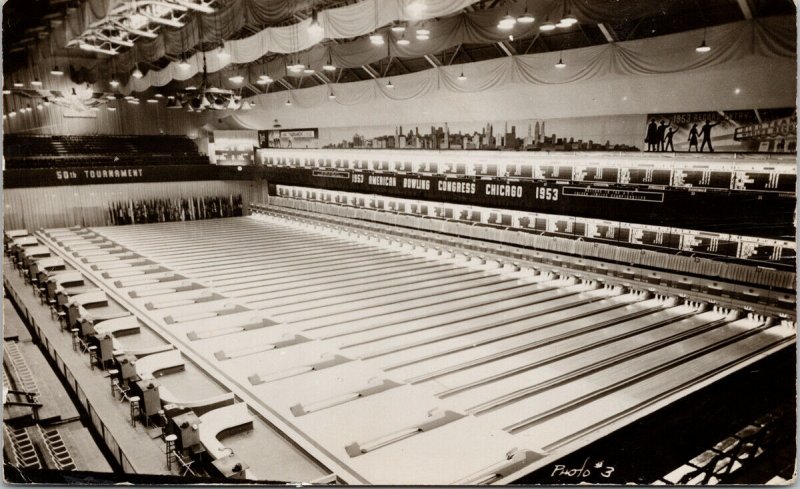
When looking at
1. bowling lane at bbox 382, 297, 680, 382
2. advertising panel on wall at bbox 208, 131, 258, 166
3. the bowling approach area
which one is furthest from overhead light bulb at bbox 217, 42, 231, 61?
advertising panel on wall at bbox 208, 131, 258, 166

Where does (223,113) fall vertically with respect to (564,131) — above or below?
above

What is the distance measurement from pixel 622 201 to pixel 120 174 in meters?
15.6

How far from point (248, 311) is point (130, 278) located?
3495 mm

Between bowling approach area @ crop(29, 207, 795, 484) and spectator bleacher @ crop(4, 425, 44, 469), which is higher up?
bowling approach area @ crop(29, 207, 795, 484)

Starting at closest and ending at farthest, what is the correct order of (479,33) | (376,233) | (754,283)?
(754,283), (479,33), (376,233)

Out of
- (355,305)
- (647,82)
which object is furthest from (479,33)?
(355,305)

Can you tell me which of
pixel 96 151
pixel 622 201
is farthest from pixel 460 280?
pixel 96 151

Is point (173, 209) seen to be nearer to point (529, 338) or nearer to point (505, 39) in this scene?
point (505, 39)

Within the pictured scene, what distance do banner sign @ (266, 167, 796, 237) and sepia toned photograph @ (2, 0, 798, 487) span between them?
44 mm

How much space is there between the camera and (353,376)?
5.24m

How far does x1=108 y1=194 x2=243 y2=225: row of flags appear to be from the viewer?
17597 mm

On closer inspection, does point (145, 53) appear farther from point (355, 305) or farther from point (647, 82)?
point (647, 82)

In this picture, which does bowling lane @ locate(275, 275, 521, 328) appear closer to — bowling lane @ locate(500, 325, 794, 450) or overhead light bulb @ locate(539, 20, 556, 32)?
bowling lane @ locate(500, 325, 794, 450)

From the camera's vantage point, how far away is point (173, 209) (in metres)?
18.7
